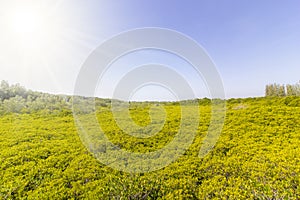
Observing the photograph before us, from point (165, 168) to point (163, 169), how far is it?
82 millimetres

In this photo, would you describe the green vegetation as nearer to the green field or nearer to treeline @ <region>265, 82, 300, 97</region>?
the green field

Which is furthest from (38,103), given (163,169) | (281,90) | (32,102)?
(281,90)

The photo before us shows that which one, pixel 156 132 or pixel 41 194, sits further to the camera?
pixel 156 132

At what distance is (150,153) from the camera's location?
7258 mm

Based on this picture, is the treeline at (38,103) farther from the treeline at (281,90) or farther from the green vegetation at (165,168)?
the treeline at (281,90)

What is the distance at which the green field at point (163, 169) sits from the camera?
16.4ft

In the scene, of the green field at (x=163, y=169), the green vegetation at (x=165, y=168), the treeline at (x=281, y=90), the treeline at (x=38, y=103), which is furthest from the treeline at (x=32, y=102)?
the treeline at (x=281, y=90)

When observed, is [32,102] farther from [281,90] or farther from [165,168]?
[281,90]

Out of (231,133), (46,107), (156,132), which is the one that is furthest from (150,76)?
(46,107)

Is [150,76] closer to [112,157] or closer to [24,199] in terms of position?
[112,157]

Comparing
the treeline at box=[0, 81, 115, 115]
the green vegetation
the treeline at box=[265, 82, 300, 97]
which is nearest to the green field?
the green vegetation

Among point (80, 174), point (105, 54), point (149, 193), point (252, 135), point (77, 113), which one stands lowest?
point (149, 193)

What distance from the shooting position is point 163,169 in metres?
6.17

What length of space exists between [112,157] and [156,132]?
10.7ft
